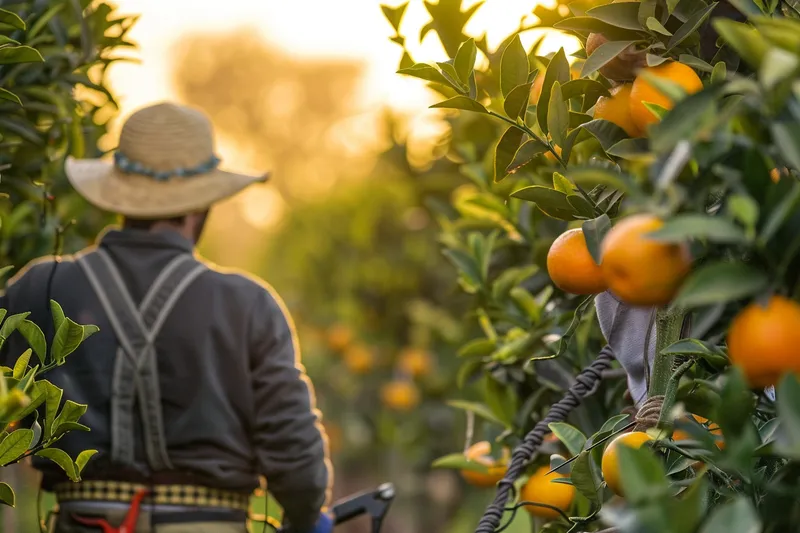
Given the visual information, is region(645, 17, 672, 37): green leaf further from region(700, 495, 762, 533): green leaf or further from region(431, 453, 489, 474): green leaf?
region(431, 453, 489, 474): green leaf

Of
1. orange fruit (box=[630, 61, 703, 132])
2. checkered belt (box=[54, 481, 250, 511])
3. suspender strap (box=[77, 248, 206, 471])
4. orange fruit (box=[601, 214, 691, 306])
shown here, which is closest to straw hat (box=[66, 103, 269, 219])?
suspender strap (box=[77, 248, 206, 471])

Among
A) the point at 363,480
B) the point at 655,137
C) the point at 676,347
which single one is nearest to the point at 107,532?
the point at 676,347

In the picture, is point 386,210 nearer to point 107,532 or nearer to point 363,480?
point 363,480

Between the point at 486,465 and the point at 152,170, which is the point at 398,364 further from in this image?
the point at 486,465

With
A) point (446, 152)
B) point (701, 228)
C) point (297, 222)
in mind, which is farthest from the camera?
point (297, 222)

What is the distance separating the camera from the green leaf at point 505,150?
1492 millimetres

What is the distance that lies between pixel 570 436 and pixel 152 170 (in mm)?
1453

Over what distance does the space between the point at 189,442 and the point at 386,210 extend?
12.7 ft

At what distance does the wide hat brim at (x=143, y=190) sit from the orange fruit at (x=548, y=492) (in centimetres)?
115

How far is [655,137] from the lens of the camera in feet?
2.99

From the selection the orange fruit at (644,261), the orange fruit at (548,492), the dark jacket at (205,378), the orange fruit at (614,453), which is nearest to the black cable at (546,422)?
the orange fruit at (548,492)

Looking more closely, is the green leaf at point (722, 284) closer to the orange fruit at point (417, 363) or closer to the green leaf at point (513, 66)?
the green leaf at point (513, 66)

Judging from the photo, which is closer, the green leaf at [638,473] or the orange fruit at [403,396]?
the green leaf at [638,473]

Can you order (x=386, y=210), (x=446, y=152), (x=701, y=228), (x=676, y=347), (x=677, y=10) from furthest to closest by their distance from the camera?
1. (x=386, y=210)
2. (x=446, y=152)
3. (x=677, y=10)
4. (x=676, y=347)
5. (x=701, y=228)
